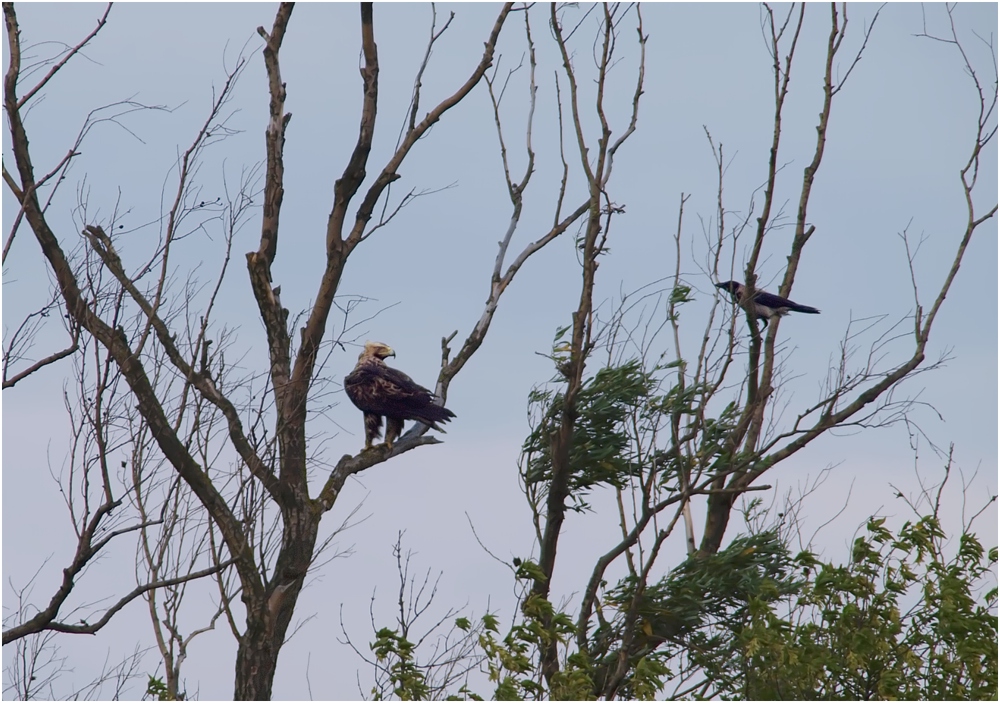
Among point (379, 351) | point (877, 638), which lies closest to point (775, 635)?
point (877, 638)

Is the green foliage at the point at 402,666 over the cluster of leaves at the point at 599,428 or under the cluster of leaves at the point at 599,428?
under

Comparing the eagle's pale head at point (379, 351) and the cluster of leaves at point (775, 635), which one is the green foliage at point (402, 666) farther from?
the eagle's pale head at point (379, 351)

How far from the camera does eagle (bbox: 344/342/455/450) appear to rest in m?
8.44

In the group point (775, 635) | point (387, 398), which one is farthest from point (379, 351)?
point (775, 635)

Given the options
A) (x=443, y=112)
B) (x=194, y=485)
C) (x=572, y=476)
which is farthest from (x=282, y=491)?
(x=443, y=112)

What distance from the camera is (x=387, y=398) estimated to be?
871 cm

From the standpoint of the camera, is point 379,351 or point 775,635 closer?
point 775,635

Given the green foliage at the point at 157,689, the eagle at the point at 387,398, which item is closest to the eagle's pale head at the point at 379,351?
the eagle at the point at 387,398

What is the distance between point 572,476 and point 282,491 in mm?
2258

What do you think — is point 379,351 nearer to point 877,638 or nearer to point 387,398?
point 387,398

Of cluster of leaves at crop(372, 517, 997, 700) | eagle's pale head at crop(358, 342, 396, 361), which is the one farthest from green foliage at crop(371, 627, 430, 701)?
eagle's pale head at crop(358, 342, 396, 361)

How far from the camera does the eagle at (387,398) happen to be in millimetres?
8438

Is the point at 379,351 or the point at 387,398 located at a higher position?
the point at 379,351

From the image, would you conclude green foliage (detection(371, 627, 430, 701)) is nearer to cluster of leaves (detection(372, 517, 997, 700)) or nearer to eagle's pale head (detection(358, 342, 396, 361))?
cluster of leaves (detection(372, 517, 997, 700))
